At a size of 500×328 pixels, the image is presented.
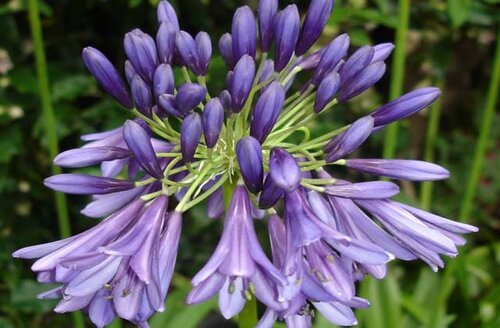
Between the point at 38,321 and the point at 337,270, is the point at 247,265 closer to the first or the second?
the point at 337,270

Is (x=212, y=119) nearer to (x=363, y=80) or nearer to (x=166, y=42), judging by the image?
(x=166, y=42)

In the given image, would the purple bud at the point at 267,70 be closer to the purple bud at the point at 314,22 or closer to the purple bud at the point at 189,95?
the purple bud at the point at 314,22

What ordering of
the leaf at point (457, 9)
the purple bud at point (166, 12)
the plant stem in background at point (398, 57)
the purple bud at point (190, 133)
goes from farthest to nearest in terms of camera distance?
1. the leaf at point (457, 9)
2. the plant stem in background at point (398, 57)
3. the purple bud at point (166, 12)
4. the purple bud at point (190, 133)

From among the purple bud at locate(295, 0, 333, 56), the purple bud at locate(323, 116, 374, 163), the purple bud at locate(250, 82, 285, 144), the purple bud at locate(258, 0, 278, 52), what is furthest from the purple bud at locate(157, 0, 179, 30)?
the purple bud at locate(323, 116, 374, 163)

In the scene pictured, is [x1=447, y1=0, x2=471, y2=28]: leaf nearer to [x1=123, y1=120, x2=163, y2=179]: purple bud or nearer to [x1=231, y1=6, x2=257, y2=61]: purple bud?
[x1=231, y1=6, x2=257, y2=61]: purple bud

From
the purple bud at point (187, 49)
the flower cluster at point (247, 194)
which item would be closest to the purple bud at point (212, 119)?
the flower cluster at point (247, 194)

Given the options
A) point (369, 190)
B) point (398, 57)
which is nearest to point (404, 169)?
point (369, 190)
